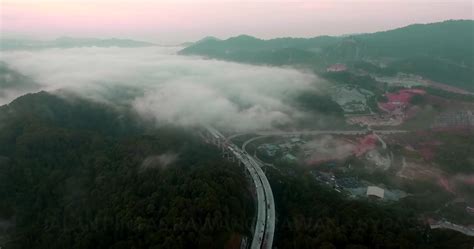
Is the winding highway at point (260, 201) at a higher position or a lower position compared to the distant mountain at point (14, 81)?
lower

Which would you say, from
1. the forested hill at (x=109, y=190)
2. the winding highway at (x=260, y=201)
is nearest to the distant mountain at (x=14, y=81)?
the forested hill at (x=109, y=190)

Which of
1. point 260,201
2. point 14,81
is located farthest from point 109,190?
point 14,81

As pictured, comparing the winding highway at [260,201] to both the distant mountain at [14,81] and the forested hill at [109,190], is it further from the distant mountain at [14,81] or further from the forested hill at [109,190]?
the distant mountain at [14,81]

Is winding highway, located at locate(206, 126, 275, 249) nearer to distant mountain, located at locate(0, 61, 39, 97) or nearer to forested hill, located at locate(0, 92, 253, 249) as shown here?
forested hill, located at locate(0, 92, 253, 249)

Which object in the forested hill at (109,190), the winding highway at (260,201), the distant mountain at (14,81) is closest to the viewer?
the forested hill at (109,190)

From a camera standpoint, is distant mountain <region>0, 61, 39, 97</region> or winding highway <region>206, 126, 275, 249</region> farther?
distant mountain <region>0, 61, 39, 97</region>

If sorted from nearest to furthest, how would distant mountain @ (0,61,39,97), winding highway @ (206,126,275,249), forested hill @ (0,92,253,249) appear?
forested hill @ (0,92,253,249) < winding highway @ (206,126,275,249) < distant mountain @ (0,61,39,97)

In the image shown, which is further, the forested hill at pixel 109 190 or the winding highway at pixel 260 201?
the winding highway at pixel 260 201

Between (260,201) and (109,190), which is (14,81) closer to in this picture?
(109,190)

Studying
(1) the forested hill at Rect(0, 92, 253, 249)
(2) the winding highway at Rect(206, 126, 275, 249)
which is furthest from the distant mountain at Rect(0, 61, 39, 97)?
(2) the winding highway at Rect(206, 126, 275, 249)
